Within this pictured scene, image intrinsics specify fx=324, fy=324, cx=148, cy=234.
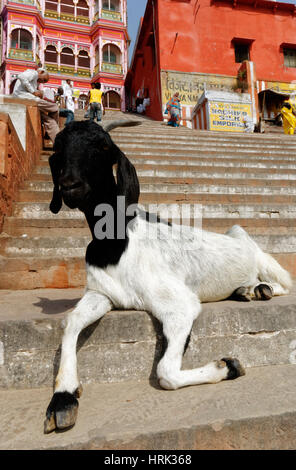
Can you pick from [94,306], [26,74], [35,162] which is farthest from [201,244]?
[26,74]

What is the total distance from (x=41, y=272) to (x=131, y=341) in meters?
1.71

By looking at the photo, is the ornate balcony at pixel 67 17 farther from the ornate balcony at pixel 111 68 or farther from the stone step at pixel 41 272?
the stone step at pixel 41 272

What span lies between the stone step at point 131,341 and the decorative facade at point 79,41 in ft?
99.8

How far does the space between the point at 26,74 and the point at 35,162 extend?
7.71 ft

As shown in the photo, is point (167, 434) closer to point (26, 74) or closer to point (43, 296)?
point (43, 296)

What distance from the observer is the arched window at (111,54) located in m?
30.9

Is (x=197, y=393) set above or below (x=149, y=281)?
below

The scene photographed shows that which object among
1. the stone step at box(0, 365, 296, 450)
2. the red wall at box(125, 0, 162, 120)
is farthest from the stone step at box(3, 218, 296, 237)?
the red wall at box(125, 0, 162, 120)

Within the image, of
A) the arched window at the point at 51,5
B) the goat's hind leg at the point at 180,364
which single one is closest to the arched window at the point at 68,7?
the arched window at the point at 51,5

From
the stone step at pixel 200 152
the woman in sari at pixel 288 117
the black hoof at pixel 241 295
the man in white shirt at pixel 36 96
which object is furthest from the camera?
the woman in sari at pixel 288 117

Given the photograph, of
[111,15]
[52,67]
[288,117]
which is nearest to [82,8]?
[111,15]

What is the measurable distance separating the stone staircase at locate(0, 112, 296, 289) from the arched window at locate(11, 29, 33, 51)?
26908 millimetres

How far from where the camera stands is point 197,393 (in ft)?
5.42

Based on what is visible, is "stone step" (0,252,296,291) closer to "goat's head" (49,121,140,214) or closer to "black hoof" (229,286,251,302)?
"goat's head" (49,121,140,214)
